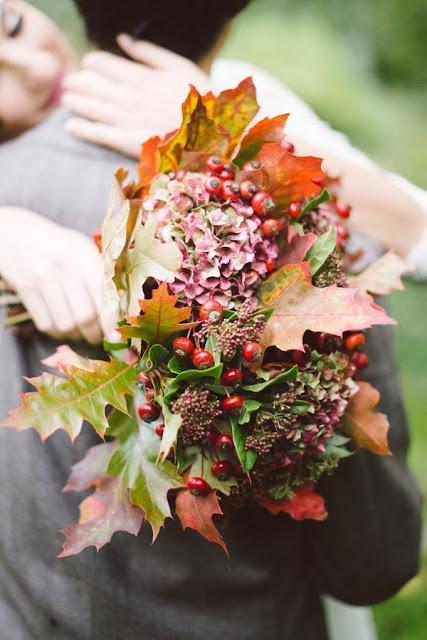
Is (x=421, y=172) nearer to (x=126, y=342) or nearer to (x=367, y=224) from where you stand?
(x=367, y=224)

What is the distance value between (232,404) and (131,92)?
0.55m

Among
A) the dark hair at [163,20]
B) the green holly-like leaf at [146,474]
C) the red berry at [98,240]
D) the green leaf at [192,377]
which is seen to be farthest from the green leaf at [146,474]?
the dark hair at [163,20]

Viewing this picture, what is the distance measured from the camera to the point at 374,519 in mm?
1062

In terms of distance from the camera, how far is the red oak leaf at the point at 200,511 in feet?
2.48

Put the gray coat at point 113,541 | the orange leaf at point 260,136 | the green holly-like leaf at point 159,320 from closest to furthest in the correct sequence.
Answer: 1. the green holly-like leaf at point 159,320
2. the orange leaf at point 260,136
3. the gray coat at point 113,541

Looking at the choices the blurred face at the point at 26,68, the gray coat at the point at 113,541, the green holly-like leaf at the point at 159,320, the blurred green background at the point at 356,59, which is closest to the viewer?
the green holly-like leaf at the point at 159,320

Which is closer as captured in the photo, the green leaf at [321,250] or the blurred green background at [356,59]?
the green leaf at [321,250]

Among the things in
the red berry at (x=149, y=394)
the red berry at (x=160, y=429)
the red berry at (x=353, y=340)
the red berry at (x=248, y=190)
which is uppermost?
the red berry at (x=248, y=190)

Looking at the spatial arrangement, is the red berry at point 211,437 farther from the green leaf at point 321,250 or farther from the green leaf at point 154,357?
the green leaf at point 321,250

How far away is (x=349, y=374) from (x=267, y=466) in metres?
0.14

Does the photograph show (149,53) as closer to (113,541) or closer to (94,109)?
(94,109)

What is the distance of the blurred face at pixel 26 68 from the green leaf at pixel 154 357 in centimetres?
62

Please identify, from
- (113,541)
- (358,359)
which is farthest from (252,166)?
(113,541)

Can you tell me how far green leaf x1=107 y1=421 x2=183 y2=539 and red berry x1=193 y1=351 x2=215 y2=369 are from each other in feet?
0.46
